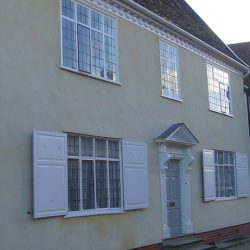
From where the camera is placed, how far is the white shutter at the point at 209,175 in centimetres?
1525

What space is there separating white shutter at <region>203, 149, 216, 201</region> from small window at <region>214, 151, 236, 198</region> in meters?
0.63

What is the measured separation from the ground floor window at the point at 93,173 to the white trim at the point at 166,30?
3159 mm

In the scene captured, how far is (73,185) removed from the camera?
10.2m

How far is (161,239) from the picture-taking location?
41.5 feet

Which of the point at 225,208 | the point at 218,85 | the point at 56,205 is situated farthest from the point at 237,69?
the point at 56,205

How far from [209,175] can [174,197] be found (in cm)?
203

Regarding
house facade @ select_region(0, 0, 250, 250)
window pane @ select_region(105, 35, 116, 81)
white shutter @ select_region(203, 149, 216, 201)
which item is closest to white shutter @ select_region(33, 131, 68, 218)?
house facade @ select_region(0, 0, 250, 250)

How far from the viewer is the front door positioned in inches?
537

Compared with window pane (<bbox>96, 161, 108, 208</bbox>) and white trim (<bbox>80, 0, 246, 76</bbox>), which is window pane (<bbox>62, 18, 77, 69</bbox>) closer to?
white trim (<bbox>80, 0, 246, 76</bbox>)

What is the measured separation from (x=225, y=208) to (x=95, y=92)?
7.68m

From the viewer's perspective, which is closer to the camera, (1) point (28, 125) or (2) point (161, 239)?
(1) point (28, 125)

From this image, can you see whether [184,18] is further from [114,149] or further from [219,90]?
[114,149]

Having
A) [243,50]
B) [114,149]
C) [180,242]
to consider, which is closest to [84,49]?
[114,149]

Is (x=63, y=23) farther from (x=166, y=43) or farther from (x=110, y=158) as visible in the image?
(x=166, y=43)
